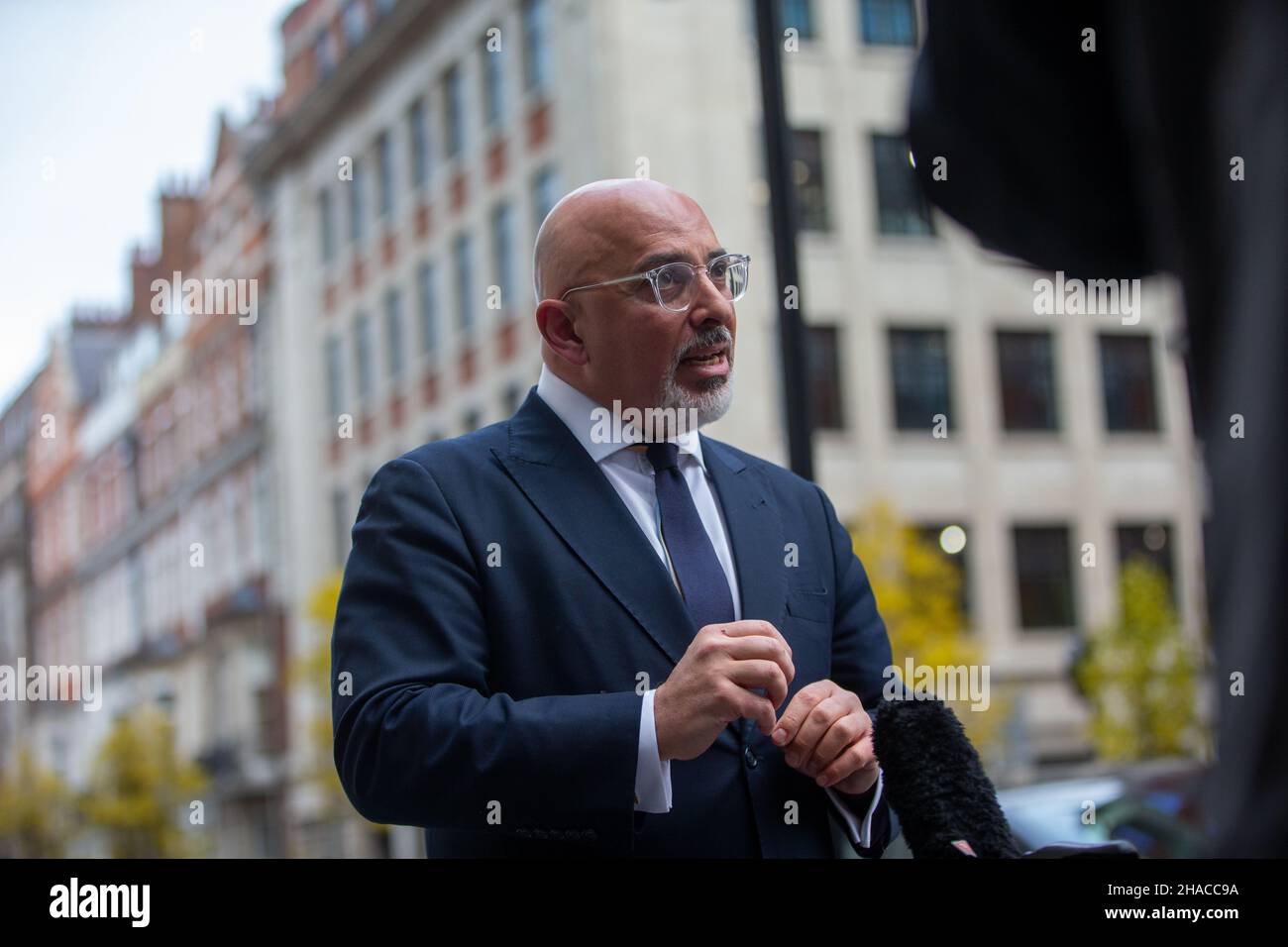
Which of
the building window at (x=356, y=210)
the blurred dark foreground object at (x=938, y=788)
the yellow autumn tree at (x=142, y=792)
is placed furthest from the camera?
the yellow autumn tree at (x=142, y=792)

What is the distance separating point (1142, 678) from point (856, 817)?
72.5 feet

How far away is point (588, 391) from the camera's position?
2.19 meters

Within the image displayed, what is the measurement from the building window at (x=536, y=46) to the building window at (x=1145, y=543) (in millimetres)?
12276

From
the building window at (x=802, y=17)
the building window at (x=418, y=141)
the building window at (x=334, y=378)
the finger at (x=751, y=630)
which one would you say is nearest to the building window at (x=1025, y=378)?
the building window at (x=802, y=17)

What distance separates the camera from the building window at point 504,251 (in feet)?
94.1

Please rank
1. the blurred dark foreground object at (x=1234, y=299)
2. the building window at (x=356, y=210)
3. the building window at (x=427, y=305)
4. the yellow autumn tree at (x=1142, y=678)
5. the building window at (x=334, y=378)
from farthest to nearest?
the building window at (x=334, y=378) < the building window at (x=356, y=210) < the building window at (x=427, y=305) < the yellow autumn tree at (x=1142, y=678) < the blurred dark foreground object at (x=1234, y=299)

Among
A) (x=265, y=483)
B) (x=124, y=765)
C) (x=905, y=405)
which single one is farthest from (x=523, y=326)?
(x=124, y=765)

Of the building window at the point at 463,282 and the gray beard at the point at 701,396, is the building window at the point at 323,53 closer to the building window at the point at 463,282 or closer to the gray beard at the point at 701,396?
the building window at the point at 463,282

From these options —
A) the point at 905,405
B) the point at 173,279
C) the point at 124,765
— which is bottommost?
the point at 124,765

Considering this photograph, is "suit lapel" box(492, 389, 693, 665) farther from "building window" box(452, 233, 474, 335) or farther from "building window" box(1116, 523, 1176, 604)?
"building window" box(452, 233, 474, 335)

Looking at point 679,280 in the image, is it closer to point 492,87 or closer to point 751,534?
point 751,534
